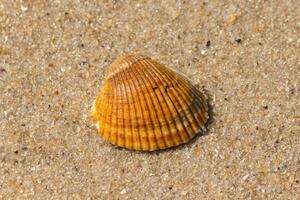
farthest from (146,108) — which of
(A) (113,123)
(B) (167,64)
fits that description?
(B) (167,64)

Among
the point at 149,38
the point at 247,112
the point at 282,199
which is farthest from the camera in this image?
the point at 149,38

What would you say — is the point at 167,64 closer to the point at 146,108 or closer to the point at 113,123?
the point at 146,108

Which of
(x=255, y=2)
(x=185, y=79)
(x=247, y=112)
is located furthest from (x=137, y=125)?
(x=255, y=2)

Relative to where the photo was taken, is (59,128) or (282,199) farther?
(59,128)

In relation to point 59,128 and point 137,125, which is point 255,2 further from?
point 59,128
